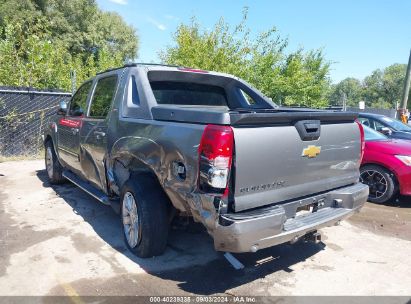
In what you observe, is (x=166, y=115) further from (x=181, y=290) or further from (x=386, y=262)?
(x=386, y=262)

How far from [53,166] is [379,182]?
588 centimetres

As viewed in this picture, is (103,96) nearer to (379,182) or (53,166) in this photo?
(53,166)

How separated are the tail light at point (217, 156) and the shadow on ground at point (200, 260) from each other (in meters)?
1.12

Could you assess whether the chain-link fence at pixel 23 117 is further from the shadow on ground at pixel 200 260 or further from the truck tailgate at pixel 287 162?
the truck tailgate at pixel 287 162

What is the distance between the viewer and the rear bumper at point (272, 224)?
2.88 m

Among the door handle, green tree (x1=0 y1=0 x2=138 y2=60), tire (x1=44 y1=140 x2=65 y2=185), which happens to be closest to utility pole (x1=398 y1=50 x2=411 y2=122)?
tire (x1=44 y1=140 x2=65 y2=185)

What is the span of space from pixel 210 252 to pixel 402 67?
96.7 m

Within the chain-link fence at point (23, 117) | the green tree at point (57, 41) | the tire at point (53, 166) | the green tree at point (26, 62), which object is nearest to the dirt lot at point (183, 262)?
the tire at point (53, 166)

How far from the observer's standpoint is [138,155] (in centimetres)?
378

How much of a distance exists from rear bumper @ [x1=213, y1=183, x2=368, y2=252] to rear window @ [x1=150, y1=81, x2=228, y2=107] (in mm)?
2094

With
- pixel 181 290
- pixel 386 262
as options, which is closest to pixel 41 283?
pixel 181 290

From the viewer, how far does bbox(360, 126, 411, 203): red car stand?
6.16 metres

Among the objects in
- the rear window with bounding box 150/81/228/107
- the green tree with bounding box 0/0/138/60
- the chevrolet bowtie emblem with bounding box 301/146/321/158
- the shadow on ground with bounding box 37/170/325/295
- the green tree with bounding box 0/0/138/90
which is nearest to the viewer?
the chevrolet bowtie emblem with bounding box 301/146/321/158

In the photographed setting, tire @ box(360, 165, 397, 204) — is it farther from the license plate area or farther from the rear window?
the license plate area
